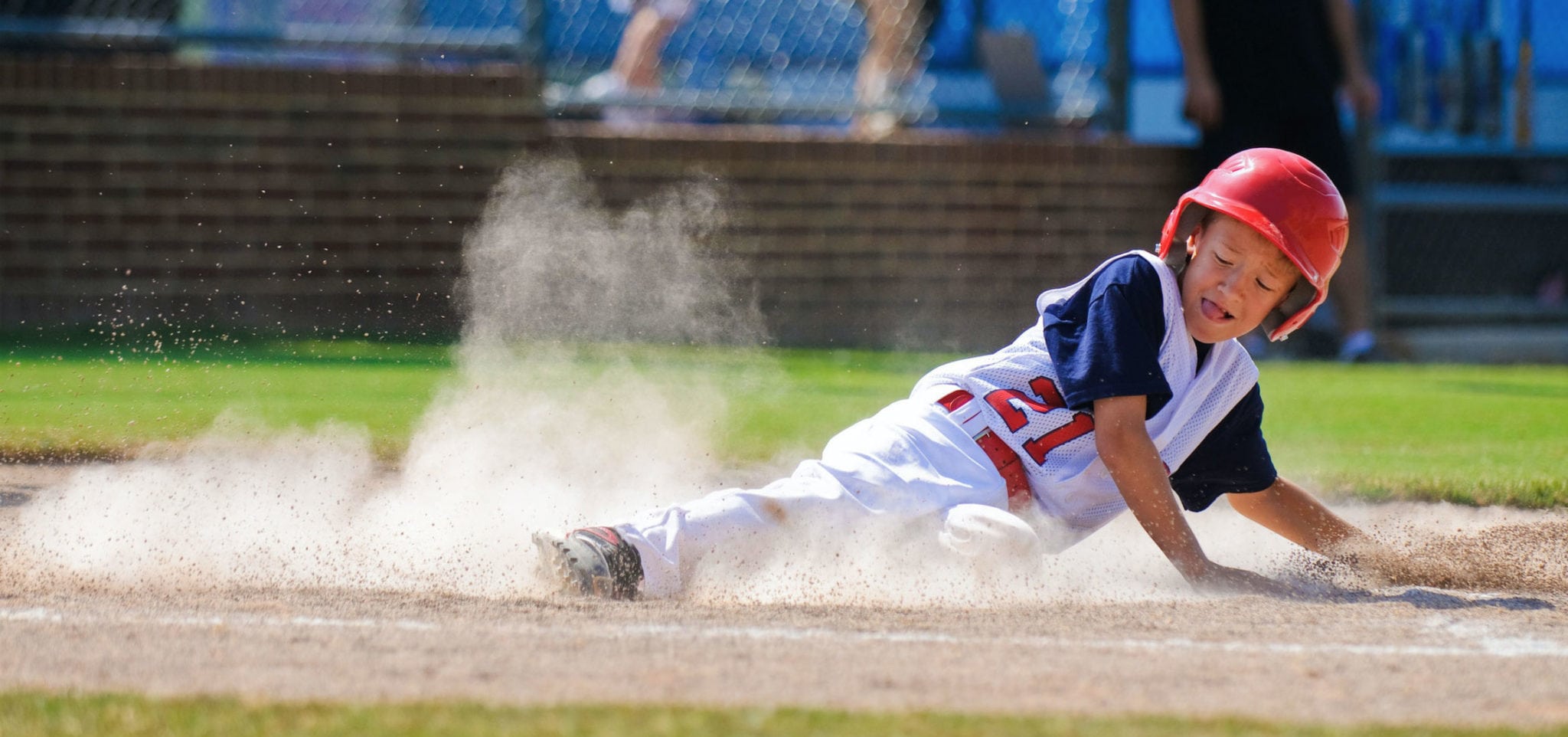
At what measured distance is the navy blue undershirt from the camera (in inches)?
129

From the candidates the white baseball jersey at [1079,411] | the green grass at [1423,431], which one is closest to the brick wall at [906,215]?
the green grass at [1423,431]

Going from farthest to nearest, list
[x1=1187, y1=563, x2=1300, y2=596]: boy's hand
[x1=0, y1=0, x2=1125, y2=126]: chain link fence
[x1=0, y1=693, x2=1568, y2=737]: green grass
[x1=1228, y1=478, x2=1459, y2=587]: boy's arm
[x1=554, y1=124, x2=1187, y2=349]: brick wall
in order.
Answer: [x1=554, y1=124, x2=1187, y2=349]: brick wall
[x1=0, y1=0, x2=1125, y2=126]: chain link fence
[x1=1228, y1=478, x2=1459, y2=587]: boy's arm
[x1=1187, y1=563, x2=1300, y2=596]: boy's hand
[x1=0, y1=693, x2=1568, y2=737]: green grass

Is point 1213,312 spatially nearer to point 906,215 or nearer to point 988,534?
point 988,534

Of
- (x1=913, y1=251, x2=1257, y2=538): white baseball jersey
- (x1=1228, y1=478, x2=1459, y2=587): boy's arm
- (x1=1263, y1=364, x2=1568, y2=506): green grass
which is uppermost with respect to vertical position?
(x1=913, y1=251, x2=1257, y2=538): white baseball jersey

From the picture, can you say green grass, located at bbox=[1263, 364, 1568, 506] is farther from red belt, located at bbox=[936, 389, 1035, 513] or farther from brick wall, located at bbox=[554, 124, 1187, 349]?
red belt, located at bbox=[936, 389, 1035, 513]

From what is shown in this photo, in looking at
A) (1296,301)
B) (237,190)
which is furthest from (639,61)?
(1296,301)

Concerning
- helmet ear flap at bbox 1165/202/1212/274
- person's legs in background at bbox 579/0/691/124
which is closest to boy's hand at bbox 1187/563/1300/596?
helmet ear flap at bbox 1165/202/1212/274

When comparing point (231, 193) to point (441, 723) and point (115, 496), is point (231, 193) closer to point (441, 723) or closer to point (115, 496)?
point (115, 496)

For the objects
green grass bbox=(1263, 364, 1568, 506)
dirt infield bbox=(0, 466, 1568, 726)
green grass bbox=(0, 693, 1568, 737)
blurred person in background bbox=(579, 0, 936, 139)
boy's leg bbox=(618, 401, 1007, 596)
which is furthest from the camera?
blurred person in background bbox=(579, 0, 936, 139)

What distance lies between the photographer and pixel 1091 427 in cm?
349

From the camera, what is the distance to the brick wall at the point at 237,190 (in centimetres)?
805

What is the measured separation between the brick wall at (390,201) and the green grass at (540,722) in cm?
504

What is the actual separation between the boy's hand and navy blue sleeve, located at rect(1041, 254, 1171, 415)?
397mm

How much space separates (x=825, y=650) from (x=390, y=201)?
6.21 metres
